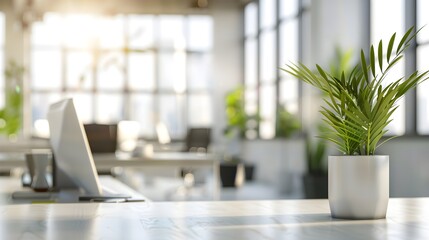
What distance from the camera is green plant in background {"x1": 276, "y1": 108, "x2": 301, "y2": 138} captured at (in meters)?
10.8

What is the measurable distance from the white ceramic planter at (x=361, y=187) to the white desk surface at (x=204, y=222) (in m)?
0.04

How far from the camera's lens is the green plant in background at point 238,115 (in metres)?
12.5

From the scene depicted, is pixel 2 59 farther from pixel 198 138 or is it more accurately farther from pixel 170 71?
pixel 198 138

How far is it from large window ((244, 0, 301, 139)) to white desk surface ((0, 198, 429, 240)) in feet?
30.4

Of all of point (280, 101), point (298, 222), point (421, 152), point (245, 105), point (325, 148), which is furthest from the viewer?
point (245, 105)

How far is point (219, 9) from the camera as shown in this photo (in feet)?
47.9

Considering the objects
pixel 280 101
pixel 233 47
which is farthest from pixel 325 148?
pixel 233 47

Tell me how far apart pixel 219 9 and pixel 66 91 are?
3412 millimetres

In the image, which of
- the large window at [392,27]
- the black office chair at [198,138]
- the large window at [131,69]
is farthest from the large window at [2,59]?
the large window at [392,27]

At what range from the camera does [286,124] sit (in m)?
10.8

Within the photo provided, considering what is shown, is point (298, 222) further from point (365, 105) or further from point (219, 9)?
point (219, 9)

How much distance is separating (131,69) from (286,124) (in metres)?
4.75

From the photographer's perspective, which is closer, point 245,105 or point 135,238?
point 135,238

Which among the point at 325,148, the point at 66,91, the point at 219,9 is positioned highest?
the point at 219,9
